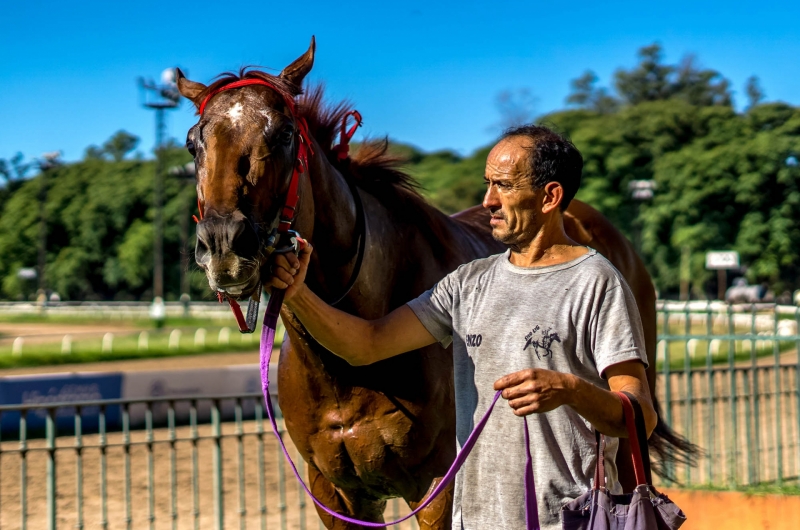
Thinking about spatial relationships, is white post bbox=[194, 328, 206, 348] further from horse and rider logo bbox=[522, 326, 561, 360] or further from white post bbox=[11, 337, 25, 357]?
horse and rider logo bbox=[522, 326, 561, 360]

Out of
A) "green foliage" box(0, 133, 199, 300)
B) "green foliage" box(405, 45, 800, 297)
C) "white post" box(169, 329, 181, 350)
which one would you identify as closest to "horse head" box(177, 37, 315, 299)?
"white post" box(169, 329, 181, 350)

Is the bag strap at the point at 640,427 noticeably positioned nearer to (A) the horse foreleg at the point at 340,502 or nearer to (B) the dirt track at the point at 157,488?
(A) the horse foreleg at the point at 340,502

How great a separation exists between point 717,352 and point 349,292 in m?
19.5

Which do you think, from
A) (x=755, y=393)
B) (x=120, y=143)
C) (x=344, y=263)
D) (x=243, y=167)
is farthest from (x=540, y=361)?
(x=120, y=143)

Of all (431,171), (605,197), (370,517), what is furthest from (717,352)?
(431,171)

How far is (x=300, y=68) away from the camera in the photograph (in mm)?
2975

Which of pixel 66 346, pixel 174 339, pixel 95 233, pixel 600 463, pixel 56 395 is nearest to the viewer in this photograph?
pixel 600 463

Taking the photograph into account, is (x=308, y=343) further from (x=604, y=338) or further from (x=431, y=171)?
(x=431, y=171)

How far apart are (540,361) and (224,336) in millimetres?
24421

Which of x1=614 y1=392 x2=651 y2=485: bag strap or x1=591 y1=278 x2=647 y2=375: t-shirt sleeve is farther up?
x1=591 y1=278 x2=647 y2=375: t-shirt sleeve

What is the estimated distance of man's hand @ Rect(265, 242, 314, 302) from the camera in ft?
8.40

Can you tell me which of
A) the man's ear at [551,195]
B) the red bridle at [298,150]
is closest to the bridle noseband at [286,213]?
the red bridle at [298,150]

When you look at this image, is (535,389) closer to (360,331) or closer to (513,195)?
(513,195)

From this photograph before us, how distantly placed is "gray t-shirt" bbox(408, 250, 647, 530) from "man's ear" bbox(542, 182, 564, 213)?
162mm
